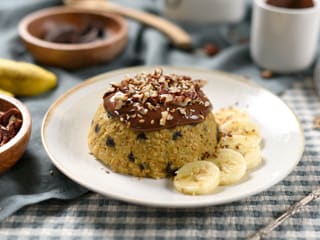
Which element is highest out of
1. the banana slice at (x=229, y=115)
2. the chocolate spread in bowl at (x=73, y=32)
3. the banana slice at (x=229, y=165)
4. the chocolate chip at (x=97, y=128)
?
the chocolate chip at (x=97, y=128)

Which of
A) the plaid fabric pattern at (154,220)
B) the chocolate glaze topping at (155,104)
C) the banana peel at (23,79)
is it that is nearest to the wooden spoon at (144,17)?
the banana peel at (23,79)

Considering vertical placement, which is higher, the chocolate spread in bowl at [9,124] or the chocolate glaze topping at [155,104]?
the chocolate glaze topping at [155,104]

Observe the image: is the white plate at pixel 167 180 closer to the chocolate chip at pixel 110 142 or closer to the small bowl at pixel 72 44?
the chocolate chip at pixel 110 142

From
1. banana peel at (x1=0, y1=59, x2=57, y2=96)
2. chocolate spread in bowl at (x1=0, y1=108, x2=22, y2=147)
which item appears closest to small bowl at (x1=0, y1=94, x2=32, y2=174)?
chocolate spread in bowl at (x1=0, y1=108, x2=22, y2=147)

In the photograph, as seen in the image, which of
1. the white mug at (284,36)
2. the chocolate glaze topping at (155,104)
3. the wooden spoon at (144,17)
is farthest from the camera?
the wooden spoon at (144,17)

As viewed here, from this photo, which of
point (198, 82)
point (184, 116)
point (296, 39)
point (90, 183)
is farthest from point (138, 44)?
point (90, 183)

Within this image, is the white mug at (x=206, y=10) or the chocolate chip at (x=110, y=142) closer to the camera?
the chocolate chip at (x=110, y=142)

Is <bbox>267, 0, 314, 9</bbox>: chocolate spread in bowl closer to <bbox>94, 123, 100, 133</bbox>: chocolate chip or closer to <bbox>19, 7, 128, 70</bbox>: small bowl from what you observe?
<bbox>19, 7, 128, 70</bbox>: small bowl
